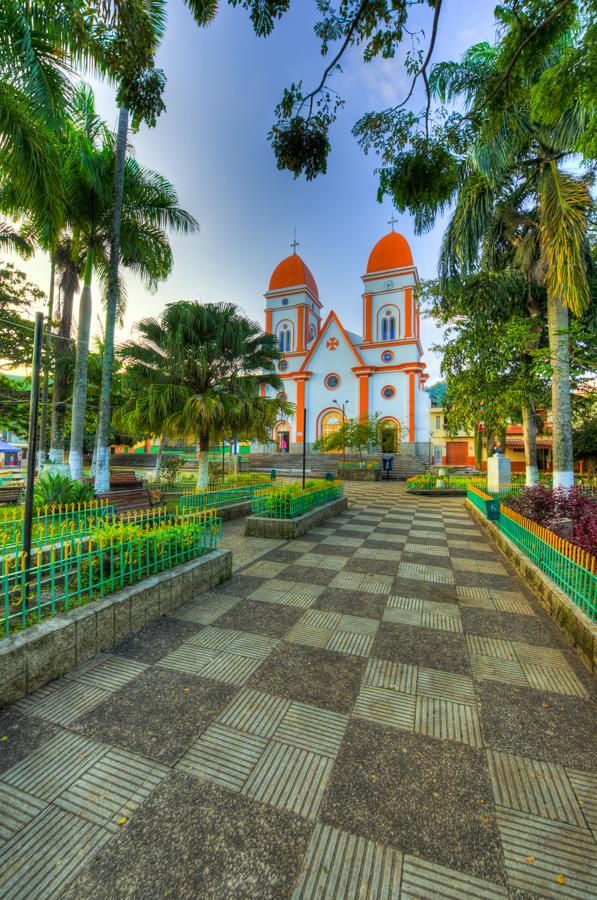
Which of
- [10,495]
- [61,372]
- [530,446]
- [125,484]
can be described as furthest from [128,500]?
[530,446]

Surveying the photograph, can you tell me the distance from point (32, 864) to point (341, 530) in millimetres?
7610

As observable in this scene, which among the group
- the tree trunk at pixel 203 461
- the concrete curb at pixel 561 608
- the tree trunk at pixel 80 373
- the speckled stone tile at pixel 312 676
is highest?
the tree trunk at pixel 80 373

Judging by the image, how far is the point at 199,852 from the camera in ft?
5.51

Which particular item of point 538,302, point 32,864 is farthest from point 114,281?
point 538,302

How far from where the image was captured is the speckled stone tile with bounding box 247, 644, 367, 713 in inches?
110

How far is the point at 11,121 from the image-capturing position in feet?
20.0

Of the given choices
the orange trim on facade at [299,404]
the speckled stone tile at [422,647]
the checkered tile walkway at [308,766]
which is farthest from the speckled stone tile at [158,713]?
the orange trim on facade at [299,404]

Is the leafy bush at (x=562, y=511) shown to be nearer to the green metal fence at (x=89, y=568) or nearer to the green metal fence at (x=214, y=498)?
the green metal fence at (x=89, y=568)

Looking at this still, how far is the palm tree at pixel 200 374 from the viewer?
10.9 m

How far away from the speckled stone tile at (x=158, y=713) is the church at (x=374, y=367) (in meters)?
30.0

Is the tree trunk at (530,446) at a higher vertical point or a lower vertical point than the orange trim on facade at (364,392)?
lower

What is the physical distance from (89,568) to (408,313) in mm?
36770

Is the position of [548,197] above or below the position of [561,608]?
above

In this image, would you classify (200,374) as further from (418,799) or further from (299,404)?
(299,404)
